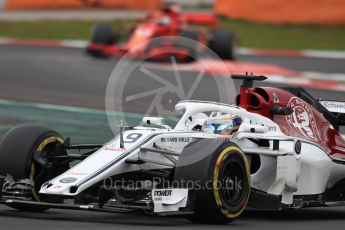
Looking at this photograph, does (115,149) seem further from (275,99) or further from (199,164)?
(275,99)

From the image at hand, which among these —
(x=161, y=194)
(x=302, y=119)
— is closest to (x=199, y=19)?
(x=302, y=119)

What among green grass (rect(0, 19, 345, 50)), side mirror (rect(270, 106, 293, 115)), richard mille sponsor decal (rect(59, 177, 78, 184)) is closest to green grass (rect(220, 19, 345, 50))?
green grass (rect(0, 19, 345, 50))

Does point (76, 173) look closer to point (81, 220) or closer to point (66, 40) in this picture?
point (81, 220)

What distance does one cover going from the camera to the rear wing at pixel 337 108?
11.1 meters

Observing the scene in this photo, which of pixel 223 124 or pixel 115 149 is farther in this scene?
pixel 223 124

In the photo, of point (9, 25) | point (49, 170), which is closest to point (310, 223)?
point (49, 170)

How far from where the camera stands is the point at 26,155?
942 cm

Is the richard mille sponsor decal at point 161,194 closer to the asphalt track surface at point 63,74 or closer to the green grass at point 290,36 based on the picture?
the asphalt track surface at point 63,74

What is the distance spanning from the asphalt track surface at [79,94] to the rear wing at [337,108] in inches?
→ 39.7

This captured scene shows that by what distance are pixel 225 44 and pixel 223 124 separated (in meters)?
16.2

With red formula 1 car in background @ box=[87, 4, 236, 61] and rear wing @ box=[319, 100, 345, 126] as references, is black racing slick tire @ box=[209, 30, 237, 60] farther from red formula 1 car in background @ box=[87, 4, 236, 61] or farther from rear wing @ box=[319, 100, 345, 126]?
rear wing @ box=[319, 100, 345, 126]

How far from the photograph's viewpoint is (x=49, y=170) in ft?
31.2

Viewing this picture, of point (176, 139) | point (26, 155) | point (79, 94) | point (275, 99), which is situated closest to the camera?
point (176, 139)

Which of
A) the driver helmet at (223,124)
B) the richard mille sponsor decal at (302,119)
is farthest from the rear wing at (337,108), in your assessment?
the driver helmet at (223,124)
